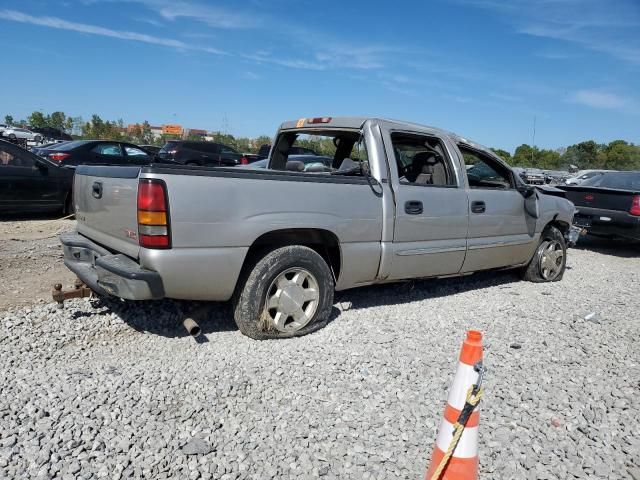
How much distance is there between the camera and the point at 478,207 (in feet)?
17.8

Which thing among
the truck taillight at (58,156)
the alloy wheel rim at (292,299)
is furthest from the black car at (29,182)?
the alloy wheel rim at (292,299)

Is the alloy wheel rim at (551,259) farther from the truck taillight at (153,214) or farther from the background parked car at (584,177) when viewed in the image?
the background parked car at (584,177)

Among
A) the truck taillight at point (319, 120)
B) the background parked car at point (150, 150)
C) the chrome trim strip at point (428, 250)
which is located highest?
the background parked car at point (150, 150)

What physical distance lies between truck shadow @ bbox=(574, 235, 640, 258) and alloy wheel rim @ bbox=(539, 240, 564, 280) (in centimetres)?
367

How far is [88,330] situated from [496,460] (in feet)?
10.3

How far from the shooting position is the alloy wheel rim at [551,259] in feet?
21.7

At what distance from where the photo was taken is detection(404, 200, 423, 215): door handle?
472cm

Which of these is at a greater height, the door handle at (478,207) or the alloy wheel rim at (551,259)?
the door handle at (478,207)

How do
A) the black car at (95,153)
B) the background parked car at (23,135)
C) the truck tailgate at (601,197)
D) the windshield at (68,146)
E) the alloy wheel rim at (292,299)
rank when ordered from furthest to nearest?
the background parked car at (23,135) → the windshield at (68,146) → the black car at (95,153) → the truck tailgate at (601,197) → the alloy wheel rim at (292,299)

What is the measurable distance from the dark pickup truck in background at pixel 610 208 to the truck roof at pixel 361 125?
4802 mm

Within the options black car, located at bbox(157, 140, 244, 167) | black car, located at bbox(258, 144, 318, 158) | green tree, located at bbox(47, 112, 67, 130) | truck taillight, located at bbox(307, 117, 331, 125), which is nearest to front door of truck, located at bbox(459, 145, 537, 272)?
truck taillight, located at bbox(307, 117, 331, 125)

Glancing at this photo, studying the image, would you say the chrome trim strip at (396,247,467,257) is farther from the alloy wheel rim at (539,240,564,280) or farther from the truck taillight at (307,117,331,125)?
the alloy wheel rim at (539,240,564,280)

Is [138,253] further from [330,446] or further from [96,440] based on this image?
[330,446]

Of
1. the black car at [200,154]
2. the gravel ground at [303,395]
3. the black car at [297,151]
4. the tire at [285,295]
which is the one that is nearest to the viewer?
the gravel ground at [303,395]
